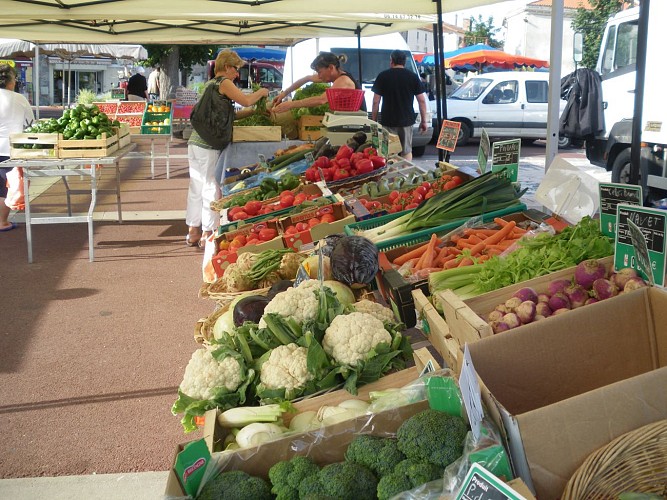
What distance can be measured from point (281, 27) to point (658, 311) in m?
9.67

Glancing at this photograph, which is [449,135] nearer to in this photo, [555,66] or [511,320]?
[555,66]

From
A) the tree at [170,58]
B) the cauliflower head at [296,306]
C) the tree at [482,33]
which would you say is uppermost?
the tree at [482,33]

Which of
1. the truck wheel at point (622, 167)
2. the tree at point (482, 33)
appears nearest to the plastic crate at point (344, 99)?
the truck wheel at point (622, 167)

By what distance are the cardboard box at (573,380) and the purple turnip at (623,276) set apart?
0.14 m

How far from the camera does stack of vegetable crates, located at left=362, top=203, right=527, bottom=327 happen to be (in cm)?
314

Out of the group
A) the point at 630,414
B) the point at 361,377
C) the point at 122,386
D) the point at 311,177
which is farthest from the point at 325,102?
the point at 630,414

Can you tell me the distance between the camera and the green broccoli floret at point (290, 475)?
1738 mm

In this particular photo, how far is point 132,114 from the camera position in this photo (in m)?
13.6

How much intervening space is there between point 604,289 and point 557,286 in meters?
0.20

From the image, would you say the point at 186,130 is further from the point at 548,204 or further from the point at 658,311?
the point at 658,311

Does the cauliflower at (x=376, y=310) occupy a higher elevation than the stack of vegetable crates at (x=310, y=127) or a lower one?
lower

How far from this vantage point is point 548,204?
12.3ft

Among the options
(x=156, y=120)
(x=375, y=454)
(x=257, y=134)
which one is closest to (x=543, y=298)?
(x=375, y=454)

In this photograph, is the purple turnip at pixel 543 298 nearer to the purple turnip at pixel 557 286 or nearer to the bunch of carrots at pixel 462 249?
the purple turnip at pixel 557 286
